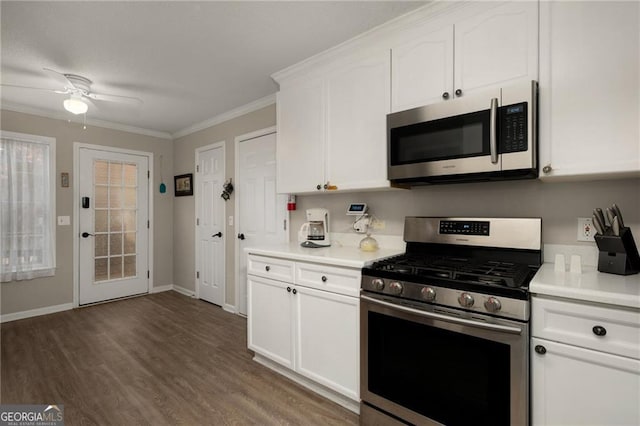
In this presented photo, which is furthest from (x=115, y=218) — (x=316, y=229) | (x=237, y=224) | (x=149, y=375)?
(x=316, y=229)

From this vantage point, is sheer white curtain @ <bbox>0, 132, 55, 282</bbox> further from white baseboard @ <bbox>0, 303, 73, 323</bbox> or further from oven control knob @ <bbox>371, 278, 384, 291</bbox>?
oven control knob @ <bbox>371, 278, 384, 291</bbox>

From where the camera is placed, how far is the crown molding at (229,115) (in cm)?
338

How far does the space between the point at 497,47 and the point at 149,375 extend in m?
3.11

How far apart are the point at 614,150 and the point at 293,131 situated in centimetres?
198

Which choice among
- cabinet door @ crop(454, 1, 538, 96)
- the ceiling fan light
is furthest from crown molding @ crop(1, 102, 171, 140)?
cabinet door @ crop(454, 1, 538, 96)

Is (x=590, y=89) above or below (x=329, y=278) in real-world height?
above

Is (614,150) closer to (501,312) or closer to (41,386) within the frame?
(501,312)

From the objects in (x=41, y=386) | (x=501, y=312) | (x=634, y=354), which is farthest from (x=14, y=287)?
(x=634, y=354)

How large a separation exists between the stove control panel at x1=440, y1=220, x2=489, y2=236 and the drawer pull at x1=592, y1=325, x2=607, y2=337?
2.44 ft

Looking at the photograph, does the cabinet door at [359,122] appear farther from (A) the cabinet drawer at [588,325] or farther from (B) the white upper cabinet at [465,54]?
(A) the cabinet drawer at [588,325]

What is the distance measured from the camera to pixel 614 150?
1355mm

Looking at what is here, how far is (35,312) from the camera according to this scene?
3.68 m

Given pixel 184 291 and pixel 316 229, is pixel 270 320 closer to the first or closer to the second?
pixel 316 229

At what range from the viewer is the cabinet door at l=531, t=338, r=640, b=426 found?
114 centimetres
